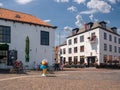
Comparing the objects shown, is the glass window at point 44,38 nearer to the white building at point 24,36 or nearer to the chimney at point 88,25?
the white building at point 24,36

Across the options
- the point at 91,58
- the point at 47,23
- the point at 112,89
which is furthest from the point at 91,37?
the point at 112,89

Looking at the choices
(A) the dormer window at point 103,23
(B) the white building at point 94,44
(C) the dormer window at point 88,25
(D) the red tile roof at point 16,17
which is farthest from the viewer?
(C) the dormer window at point 88,25

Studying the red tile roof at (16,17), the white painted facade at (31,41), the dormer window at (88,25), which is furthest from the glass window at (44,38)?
the dormer window at (88,25)

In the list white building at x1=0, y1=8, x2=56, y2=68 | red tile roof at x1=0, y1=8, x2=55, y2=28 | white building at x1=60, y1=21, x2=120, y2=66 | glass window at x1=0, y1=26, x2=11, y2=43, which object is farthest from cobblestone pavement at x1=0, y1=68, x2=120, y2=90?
white building at x1=60, y1=21, x2=120, y2=66

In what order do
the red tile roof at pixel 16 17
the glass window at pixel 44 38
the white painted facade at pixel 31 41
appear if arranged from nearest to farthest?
the white painted facade at pixel 31 41 < the red tile roof at pixel 16 17 < the glass window at pixel 44 38

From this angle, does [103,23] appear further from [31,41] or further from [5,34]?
[5,34]

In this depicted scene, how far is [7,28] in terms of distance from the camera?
3375 centimetres

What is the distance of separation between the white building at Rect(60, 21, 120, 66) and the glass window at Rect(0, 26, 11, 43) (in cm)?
2543

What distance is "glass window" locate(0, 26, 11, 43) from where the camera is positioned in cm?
3325

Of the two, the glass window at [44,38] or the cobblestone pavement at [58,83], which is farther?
the glass window at [44,38]

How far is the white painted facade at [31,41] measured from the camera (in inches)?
1347

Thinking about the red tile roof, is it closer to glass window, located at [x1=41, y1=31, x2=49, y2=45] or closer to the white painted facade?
the white painted facade

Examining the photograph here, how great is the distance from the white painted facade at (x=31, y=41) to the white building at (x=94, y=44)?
18.7 metres

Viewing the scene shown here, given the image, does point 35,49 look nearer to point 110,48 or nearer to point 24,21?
point 24,21
